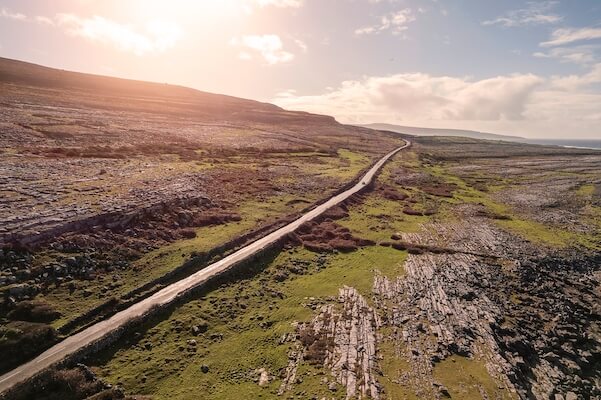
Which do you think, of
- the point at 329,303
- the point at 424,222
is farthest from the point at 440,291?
the point at 424,222

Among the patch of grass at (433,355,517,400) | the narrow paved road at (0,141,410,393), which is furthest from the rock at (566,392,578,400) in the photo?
the narrow paved road at (0,141,410,393)

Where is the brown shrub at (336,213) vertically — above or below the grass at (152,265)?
above

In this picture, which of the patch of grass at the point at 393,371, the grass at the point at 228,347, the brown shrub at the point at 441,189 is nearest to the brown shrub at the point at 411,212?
the brown shrub at the point at 441,189

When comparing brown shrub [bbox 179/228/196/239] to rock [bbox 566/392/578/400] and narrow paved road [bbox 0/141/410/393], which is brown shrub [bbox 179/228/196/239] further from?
rock [bbox 566/392/578/400]

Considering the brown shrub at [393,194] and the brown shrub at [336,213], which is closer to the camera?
the brown shrub at [336,213]

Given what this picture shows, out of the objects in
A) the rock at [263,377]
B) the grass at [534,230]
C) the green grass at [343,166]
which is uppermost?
the green grass at [343,166]

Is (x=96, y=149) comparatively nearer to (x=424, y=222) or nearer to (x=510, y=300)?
(x=424, y=222)

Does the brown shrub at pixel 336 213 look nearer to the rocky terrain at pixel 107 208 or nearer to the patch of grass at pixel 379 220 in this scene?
the patch of grass at pixel 379 220
